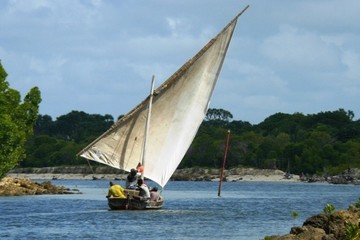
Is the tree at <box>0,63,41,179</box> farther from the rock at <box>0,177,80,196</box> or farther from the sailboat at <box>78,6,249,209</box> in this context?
the sailboat at <box>78,6,249,209</box>

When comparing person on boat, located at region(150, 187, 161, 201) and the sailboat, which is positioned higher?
the sailboat

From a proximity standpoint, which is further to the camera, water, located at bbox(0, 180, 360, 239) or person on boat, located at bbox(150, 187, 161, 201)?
person on boat, located at bbox(150, 187, 161, 201)

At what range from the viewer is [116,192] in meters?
56.6

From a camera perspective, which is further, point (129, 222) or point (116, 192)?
point (116, 192)

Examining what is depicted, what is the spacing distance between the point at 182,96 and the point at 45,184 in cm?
4788

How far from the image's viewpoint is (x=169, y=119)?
55781mm

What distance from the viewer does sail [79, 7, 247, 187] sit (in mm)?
54938

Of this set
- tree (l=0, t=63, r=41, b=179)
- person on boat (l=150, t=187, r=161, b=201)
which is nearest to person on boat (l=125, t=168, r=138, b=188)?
person on boat (l=150, t=187, r=161, b=201)

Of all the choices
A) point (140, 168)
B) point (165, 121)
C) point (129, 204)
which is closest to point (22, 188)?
point (129, 204)

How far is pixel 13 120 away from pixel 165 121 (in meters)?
Answer: 41.0

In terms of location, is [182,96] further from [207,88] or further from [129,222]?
[129,222]

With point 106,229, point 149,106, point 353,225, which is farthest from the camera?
point 149,106

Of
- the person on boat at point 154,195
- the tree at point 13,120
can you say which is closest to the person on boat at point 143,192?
the person on boat at point 154,195

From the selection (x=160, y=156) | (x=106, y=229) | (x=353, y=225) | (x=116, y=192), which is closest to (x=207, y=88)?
(x=160, y=156)
